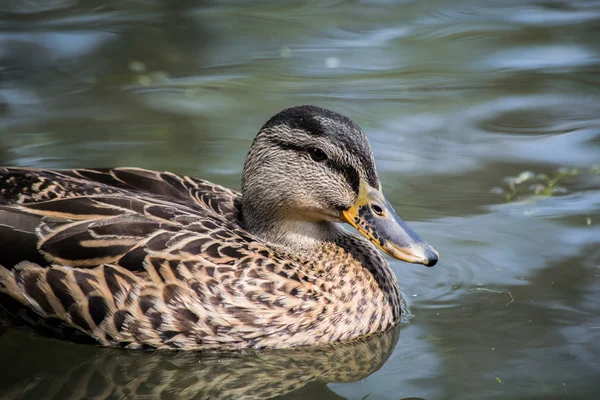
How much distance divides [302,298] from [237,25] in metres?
6.30

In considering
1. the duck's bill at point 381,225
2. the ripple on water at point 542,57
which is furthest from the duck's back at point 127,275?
the ripple on water at point 542,57

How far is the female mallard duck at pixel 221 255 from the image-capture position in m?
5.90

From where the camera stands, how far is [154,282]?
589cm

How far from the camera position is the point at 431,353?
602 cm

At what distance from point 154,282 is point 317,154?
4.29 feet

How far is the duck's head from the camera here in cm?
605

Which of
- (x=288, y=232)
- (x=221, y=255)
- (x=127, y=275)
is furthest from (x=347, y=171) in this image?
(x=127, y=275)

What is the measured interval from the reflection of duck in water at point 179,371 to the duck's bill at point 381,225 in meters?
0.66

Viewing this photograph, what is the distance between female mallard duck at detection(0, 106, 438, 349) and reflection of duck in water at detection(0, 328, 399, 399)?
9cm

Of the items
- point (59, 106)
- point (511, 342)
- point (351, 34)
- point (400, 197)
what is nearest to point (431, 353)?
point (511, 342)

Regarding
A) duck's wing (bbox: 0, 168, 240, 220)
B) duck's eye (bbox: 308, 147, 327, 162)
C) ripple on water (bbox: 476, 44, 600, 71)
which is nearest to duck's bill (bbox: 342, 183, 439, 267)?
duck's eye (bbox: 308, 147, 327, 162)

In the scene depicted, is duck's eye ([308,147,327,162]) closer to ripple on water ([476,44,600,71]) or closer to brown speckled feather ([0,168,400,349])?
brown speckled feather ([0,168,400,349])

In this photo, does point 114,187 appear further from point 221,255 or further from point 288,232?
point 288,232

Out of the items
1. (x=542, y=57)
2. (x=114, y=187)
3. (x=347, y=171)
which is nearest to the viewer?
(x=347, y=171)
